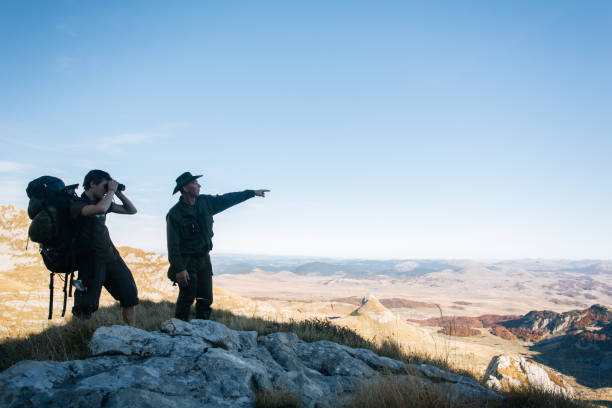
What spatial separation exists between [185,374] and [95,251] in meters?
2.05

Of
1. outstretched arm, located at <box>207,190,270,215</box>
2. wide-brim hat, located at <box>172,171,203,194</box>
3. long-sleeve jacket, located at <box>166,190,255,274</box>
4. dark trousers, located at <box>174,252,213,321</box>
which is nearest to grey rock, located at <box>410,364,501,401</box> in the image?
dark trousers, located at <box>174,252,213,321</box>

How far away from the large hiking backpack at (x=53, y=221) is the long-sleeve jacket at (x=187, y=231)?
142cm

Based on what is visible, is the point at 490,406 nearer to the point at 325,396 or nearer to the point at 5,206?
the point at 325,396

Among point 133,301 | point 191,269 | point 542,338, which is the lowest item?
point 542,338

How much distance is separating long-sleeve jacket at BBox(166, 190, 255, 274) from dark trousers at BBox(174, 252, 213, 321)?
140mm

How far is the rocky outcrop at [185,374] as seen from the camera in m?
2.32

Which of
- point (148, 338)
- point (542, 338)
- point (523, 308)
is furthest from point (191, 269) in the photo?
point (523, 308)

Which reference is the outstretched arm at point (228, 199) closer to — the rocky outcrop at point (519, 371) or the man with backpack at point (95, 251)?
the man with backpack at point (95, 251)

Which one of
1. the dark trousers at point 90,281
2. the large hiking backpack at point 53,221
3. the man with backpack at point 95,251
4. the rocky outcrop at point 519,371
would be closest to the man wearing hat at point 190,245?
the man with backpack at point 95,251

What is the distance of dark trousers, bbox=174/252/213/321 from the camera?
5348 millimetres

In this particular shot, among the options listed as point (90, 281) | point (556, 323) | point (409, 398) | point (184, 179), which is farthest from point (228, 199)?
point (556, 323)

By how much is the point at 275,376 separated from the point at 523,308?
335ft

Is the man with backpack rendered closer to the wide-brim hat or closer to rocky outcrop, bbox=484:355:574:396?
the wide-brim hat

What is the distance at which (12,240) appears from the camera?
1080 inches
